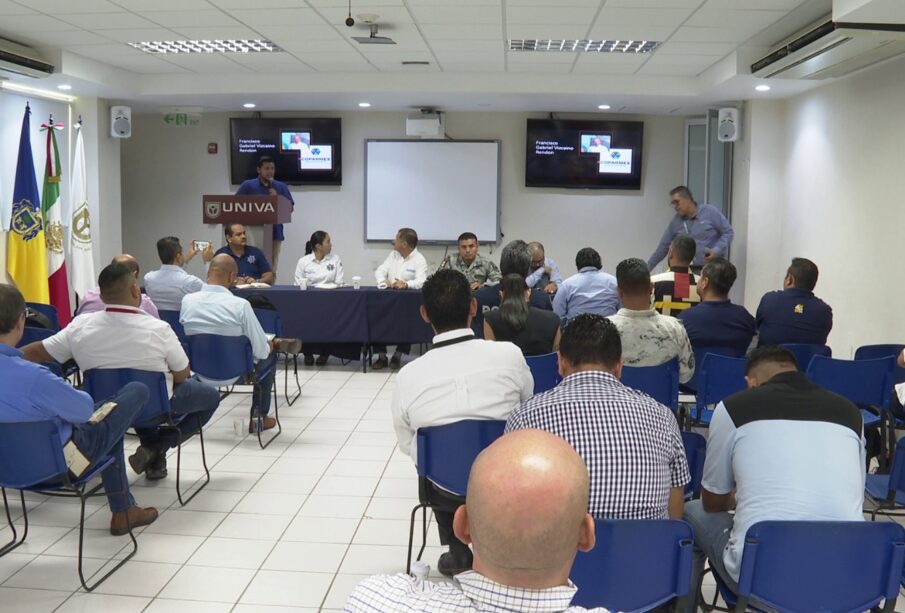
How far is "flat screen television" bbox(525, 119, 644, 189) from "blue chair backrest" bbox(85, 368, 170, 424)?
25.9ft

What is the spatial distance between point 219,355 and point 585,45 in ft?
14.6

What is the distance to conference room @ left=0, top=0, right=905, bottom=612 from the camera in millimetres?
4320

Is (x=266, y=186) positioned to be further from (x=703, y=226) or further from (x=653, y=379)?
(x=653, y=379)

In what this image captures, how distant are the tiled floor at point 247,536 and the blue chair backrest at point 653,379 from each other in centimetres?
127

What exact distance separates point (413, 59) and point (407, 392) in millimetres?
5977

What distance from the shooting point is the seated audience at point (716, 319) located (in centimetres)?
533

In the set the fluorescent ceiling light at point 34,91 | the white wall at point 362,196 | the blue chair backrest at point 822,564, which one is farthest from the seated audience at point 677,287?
the fluorescent ceiling light at point 34,91


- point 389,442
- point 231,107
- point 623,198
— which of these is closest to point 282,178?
point 231,107

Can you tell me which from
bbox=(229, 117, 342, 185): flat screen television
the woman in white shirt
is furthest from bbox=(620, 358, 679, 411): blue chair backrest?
bbox=(229, 117, 342, 185): flat screen television

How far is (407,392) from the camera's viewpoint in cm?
332

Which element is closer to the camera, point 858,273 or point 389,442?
point 389,442

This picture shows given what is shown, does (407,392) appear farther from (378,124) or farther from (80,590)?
(378,124)

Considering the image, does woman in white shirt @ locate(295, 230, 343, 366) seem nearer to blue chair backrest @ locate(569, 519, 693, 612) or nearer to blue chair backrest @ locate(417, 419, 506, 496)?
blue chair backrest @ locate(417, 419, 506, 496)

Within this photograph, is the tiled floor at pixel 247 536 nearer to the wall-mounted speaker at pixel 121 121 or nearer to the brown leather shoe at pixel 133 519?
the brown leather shoe at pixel 133 519
